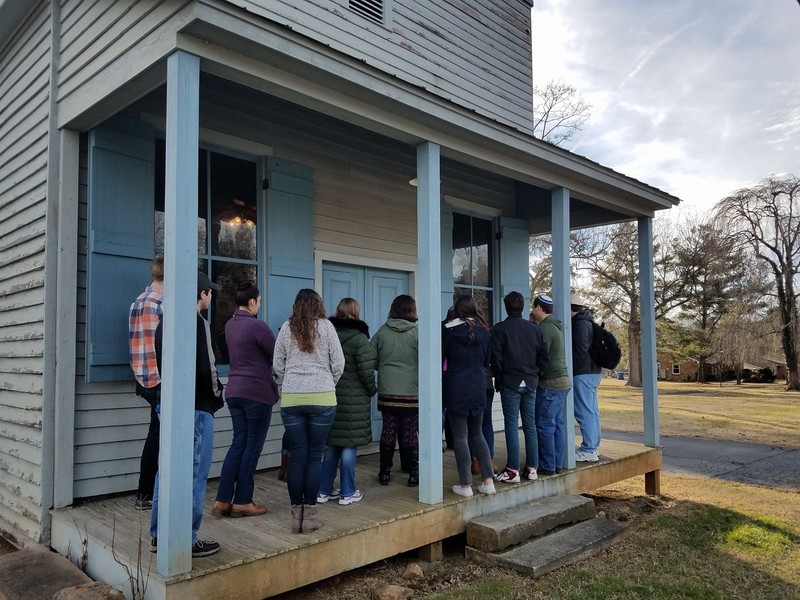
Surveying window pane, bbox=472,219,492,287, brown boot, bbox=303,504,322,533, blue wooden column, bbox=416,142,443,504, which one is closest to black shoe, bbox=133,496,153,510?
brown boot, bbox=303,504,322,533

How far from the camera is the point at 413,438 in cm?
443

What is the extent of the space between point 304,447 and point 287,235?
7.38 ft

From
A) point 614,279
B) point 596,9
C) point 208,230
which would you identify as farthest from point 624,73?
point 208,230

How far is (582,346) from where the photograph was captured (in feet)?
17.5

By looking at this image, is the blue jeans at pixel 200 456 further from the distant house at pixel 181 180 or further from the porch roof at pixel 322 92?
the porch roof at pixel 322 92

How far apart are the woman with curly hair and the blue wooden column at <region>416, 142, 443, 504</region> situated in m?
0.79

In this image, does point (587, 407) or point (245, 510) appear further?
point (587, 407)

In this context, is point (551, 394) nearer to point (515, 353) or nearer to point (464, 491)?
point (515, 353)

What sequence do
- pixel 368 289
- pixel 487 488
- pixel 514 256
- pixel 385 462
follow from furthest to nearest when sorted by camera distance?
pixel 514 256, pixel 368 289, pixel 385 462, pixel 487 488

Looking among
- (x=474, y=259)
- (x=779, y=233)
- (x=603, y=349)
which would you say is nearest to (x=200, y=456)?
(x=603, y=349)

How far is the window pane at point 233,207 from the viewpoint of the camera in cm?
465

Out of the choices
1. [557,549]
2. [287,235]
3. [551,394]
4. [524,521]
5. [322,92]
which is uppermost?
[322,92]

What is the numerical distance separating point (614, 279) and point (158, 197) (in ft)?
79.3

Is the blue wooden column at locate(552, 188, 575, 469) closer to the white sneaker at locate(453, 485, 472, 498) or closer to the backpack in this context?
the backpack
